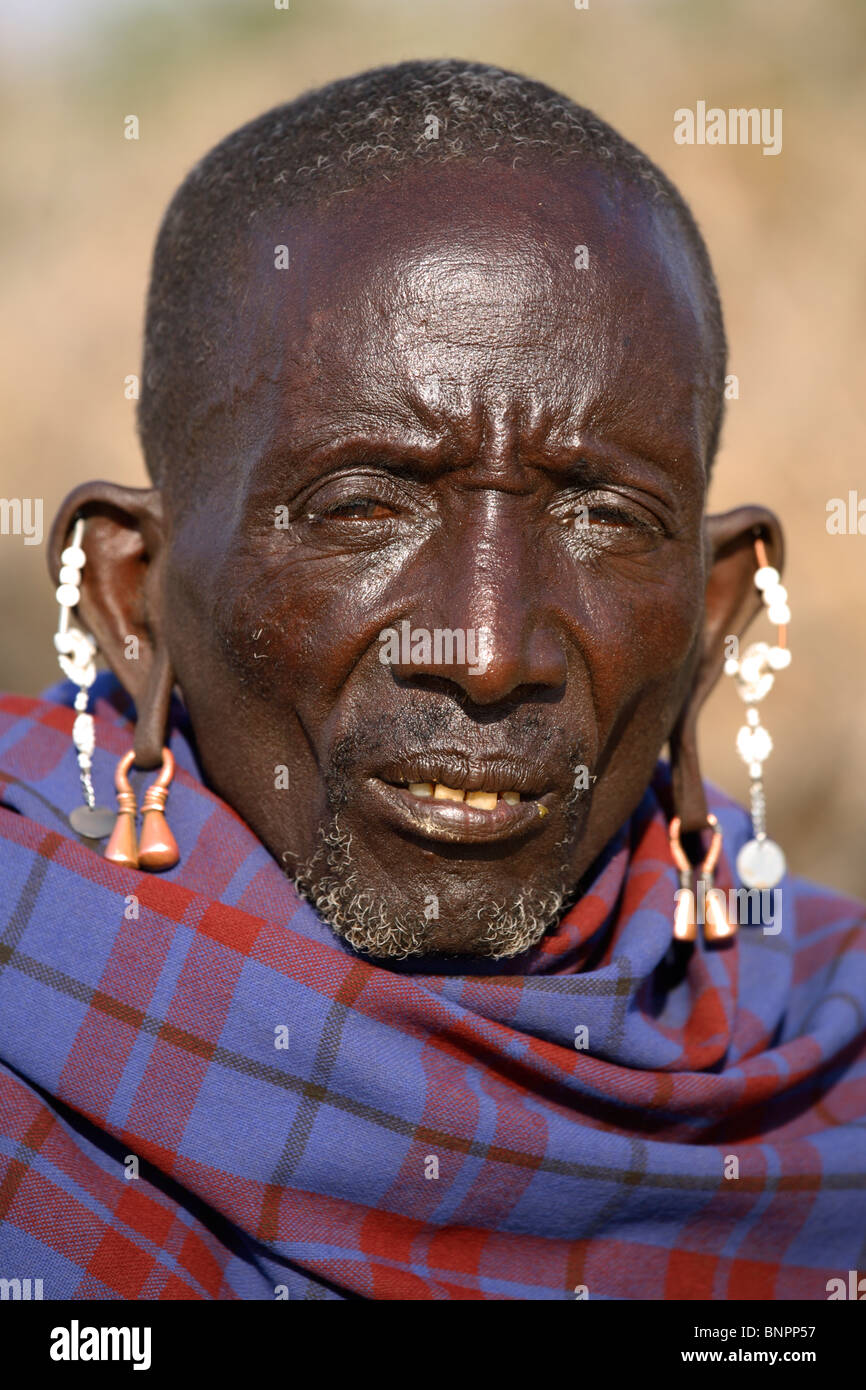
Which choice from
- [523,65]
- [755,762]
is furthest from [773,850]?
[523,65]

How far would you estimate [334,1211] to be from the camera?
235cm

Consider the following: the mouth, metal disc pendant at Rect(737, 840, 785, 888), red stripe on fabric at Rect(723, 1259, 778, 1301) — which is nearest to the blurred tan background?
metal disc pendant at Rect(737, 840, 785, 888)

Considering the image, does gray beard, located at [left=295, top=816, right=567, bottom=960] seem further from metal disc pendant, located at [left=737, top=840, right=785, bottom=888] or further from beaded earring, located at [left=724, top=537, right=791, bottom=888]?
metal disc pendant, located at [left=737, top=840, right=785, bottom=888]

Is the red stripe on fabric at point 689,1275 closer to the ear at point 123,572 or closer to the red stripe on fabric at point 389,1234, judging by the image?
the red stripe on fabric at point 389,1234

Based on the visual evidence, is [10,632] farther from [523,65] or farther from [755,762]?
[755,762]

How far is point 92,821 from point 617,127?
7497 mm

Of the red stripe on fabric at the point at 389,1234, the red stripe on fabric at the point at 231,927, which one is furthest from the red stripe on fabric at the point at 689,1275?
the red stripe on fabric at the point at 231,927

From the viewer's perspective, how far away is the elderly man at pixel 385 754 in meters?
2.29

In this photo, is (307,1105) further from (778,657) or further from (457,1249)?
(778,657)

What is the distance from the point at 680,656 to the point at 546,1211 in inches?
42.0

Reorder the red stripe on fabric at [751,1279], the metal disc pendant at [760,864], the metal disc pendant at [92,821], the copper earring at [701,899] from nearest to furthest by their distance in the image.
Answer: the metal disc pendant at [92,821]
the red stripe on fabric at [751,1279]
the copper earring at [701,899]
the metal disc pendant at [760,864]

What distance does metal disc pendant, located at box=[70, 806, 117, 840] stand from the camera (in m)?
2.54

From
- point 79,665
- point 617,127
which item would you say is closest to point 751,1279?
point 79,665

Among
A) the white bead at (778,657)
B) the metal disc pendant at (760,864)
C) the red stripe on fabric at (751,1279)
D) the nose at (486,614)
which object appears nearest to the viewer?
the nose at (486,614)
